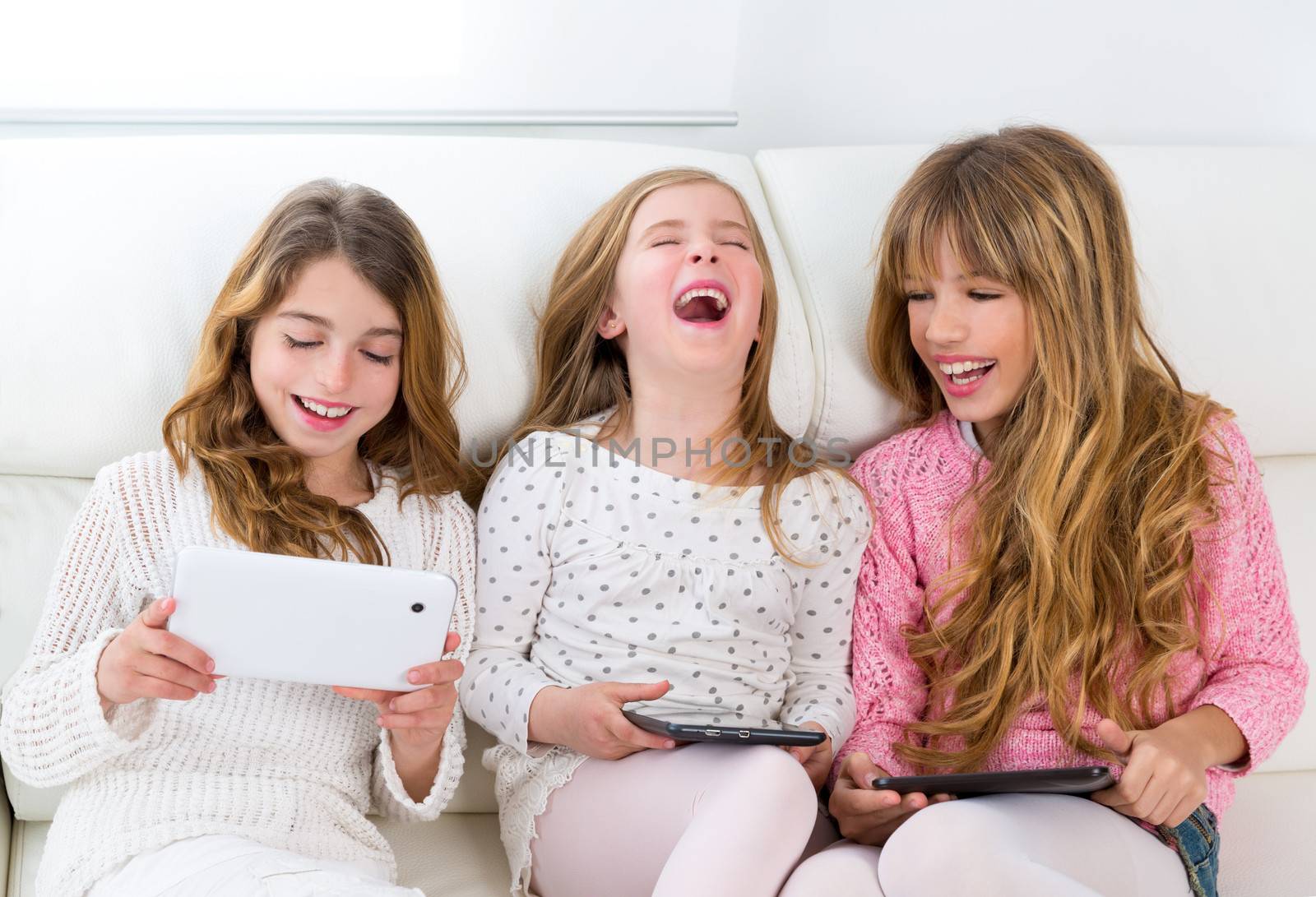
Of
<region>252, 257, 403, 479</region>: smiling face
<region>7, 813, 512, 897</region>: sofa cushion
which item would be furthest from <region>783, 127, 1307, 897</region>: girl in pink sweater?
<region>252, 257, 403, 479</region>: smiling face

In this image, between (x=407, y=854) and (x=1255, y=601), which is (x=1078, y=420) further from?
(x=407, y=854)

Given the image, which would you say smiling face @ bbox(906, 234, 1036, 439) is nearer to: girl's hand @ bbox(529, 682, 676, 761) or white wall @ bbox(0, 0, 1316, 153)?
girl's hand @ bbox(529, 682, 676, 761)

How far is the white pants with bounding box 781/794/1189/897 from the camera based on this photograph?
1055 millimetres

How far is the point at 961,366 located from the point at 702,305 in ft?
1.04

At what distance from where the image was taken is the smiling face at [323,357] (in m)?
1.24

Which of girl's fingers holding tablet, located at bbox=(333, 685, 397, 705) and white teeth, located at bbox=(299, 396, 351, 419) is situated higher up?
white teeth, located at bbox=(299, 396, 351, 419)

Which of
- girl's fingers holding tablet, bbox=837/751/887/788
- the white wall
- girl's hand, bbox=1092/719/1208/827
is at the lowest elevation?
girl's fingers holding tablet, bbox=837/751/887/788

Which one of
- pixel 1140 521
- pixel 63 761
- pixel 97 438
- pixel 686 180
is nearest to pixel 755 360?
pixel 686 180

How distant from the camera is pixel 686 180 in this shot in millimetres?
1431

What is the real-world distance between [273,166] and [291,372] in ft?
1.03

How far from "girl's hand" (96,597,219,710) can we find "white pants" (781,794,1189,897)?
0.58 meters

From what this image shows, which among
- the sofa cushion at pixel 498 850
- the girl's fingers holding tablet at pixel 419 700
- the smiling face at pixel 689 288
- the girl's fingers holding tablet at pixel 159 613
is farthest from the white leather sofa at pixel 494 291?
the girl's fingers holding tablet at pixel 159 613

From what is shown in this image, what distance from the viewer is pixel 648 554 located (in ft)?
4.42

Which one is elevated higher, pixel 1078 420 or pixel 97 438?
pixel 1078 420
